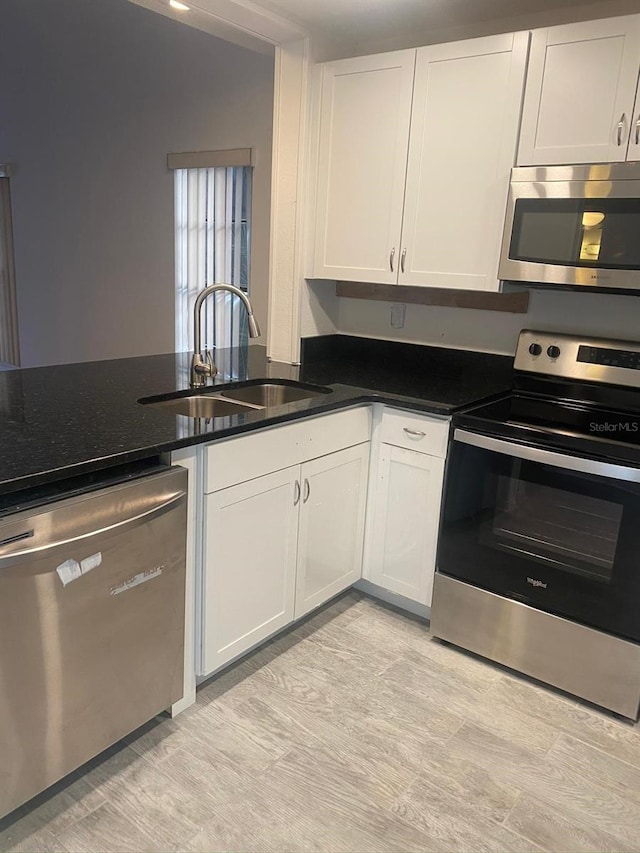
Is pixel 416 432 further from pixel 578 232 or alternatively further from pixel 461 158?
pixel 461 158

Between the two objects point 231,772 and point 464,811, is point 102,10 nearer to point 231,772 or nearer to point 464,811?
point 231,772

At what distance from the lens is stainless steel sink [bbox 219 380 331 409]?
2.64 metres

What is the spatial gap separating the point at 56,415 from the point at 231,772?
1139 mm

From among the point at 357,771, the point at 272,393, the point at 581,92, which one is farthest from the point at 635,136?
the point at 357,771

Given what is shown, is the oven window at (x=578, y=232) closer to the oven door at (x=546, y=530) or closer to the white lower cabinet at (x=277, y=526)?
the oven door at (x=546, y=530)

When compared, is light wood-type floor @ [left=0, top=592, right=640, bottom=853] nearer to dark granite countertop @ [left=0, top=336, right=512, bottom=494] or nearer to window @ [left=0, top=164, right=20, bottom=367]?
dark granite countertop @ [left=0, top=336, right=512, bottom=494]

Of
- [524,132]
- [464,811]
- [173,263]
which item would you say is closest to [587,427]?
[524,132]

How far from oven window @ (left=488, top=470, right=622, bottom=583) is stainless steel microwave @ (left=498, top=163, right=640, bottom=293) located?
2.25ft

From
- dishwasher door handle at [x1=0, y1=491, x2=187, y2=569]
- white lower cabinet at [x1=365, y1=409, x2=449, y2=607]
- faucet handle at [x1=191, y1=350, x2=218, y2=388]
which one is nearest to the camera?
dishwasher door handle at [x1=0, y1=491, x2=187, y2=569]

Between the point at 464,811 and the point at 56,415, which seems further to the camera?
the point at 56,415

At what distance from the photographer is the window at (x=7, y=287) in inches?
231

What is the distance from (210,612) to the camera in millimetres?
2014

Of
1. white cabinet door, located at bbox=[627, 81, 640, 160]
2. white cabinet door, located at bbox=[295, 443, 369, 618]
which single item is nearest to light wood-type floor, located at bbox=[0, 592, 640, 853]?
white cabinet door, located at bbox=[295, 443, 369, 618]

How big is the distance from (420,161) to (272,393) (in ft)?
3.62
